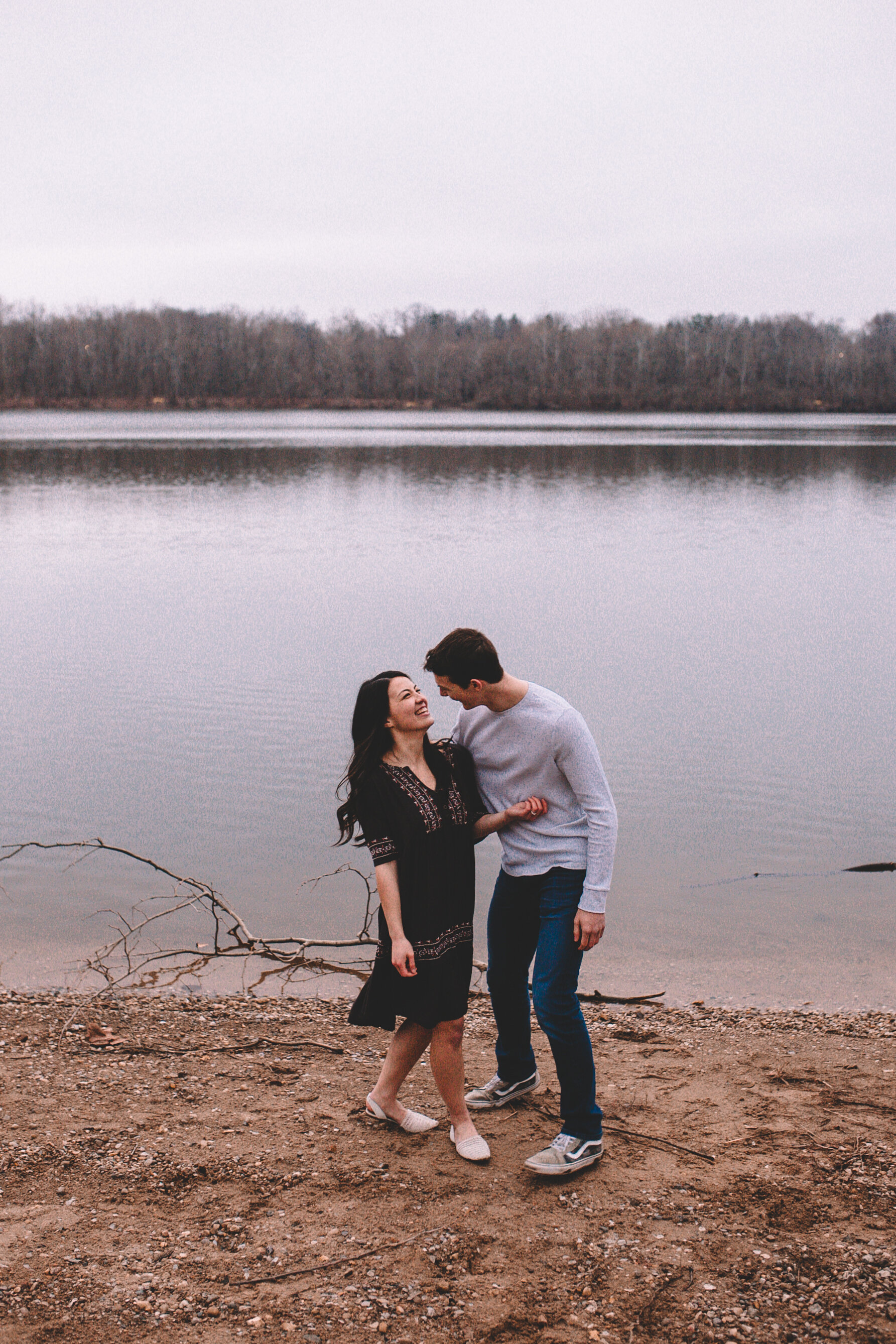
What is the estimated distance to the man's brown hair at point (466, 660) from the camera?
372cm

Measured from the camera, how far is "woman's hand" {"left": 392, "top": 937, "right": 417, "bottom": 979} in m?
3.77

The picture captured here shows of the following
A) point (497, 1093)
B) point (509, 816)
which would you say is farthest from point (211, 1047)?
point (509, 816)

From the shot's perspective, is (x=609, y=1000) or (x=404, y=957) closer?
(x=404, y=957)

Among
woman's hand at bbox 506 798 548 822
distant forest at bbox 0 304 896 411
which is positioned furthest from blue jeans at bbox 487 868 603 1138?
distant forest at bbox 0 304 896 411

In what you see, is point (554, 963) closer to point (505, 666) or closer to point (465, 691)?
point (465, 691)

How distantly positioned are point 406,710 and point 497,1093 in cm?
171

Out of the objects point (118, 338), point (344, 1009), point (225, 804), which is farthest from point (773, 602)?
point (118, 338)

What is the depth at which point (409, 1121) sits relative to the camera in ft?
14.0

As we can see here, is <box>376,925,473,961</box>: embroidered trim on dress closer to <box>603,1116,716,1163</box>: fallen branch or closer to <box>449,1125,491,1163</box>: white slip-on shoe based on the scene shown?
<box>449,1125,491,1163</box>: white slip-on shoe

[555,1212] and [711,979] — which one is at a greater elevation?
[555,1212]

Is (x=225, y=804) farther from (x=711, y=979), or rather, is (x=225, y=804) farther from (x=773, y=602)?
(x=773, y=602)

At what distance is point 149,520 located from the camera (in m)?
30.1

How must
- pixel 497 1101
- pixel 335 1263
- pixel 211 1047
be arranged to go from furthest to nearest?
pixel 211 1047 → pixel 497 1101 → pixel 335 1263

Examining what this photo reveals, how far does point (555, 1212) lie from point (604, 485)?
37.9 meters
